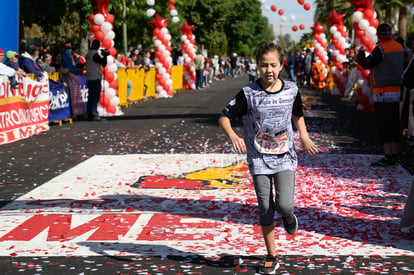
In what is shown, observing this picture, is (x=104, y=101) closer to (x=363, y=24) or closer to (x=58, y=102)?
(x=58, y=102)

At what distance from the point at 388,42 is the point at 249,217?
4.84 meters

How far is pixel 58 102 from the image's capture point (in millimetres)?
17891


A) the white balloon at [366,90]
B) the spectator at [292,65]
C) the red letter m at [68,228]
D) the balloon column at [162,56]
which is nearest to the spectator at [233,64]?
the spectator at [292,65]

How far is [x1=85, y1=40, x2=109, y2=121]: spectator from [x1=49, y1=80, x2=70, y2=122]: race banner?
2.34 ft

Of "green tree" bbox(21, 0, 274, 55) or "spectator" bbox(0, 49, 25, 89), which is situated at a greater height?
"green tree" bbox(21, 0, 274, 55)

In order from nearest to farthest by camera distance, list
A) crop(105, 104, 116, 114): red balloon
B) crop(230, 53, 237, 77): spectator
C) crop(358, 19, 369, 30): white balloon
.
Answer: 1. crop(358, 19, 369, 30): white balloon
2. crop(105, 104, 116, 114): red balloon
3. crop(230, 53, 237, 77): spectator

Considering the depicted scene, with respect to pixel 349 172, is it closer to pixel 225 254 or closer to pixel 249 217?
pixel 249 217

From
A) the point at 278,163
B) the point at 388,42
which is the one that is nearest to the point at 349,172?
the point at 388,42

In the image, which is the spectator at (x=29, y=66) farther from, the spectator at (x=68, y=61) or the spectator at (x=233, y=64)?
the spectator at (x=233, y=64)

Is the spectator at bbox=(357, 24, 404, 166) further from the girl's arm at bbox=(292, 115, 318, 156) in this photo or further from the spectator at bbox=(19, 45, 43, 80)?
the spectator at bbox=(19, 45, 43, 80)

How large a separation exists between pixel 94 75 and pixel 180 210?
38.9ft

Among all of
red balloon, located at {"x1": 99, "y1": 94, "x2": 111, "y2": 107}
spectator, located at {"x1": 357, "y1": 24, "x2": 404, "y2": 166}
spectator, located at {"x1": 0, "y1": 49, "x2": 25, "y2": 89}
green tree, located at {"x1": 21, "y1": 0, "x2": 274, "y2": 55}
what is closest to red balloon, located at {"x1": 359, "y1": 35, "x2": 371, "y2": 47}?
red balloon, located at {"x1": 99, "y1": 94, "x2": 111, "y2": 107}

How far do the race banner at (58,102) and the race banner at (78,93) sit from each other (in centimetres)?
31

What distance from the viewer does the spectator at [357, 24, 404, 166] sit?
10625mm
